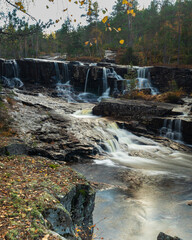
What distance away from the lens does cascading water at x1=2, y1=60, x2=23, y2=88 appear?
2430 cm

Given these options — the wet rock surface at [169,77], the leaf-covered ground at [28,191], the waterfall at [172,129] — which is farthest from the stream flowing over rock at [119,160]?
the wet rock surface at [169,77]

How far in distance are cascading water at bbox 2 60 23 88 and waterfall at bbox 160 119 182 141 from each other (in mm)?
17441

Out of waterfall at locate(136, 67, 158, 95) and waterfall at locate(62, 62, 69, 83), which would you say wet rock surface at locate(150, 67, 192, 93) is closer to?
waterfall at locate(136, 67, 158, 95)

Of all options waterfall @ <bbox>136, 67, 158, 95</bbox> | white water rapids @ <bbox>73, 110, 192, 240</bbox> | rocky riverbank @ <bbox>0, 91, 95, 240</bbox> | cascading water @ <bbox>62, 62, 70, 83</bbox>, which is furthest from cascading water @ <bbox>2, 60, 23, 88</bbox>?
rocky riverbank @ <bbox>0, 91, 95, 240</bbox>

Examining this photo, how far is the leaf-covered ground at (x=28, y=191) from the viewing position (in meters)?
2.44

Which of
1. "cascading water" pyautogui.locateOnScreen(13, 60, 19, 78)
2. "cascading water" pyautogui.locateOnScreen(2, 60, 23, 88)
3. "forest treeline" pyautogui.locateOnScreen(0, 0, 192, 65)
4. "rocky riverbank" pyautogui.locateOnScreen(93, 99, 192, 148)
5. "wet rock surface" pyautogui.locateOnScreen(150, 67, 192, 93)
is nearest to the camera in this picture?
"rocky riverbank" pyautogui.locateOnScreen(93, 99, 192, 148)

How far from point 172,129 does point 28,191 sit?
38.3ft

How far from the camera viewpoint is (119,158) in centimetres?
1027

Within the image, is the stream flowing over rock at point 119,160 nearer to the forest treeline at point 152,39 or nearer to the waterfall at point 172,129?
the waterfall at point 172,129

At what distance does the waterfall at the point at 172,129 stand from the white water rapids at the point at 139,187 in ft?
5.35

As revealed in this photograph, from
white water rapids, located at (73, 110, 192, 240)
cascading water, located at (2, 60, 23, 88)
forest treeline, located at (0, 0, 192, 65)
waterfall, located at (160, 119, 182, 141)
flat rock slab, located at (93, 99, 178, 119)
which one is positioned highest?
forest treeline, located at (0, 0, 192, 65)

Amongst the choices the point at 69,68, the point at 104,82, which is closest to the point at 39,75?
the point at 69,68

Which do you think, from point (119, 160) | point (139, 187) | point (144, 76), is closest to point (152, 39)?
point (144, 76)

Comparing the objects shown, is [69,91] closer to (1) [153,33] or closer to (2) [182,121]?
(2) [182,121]
